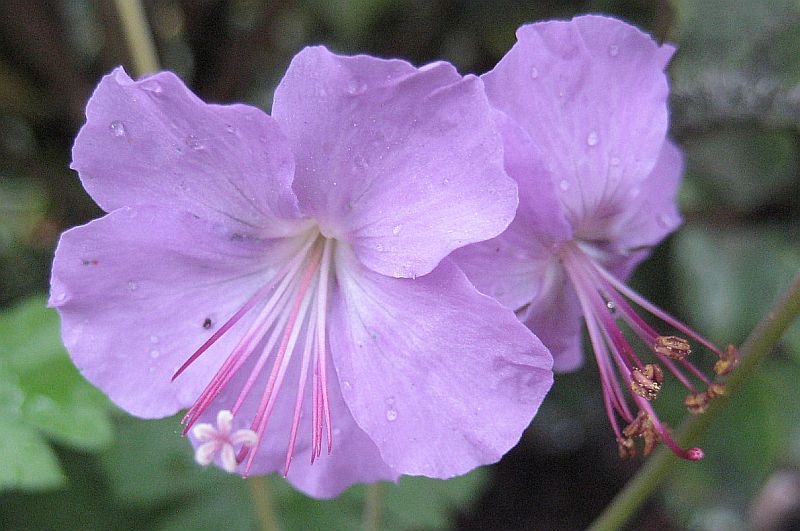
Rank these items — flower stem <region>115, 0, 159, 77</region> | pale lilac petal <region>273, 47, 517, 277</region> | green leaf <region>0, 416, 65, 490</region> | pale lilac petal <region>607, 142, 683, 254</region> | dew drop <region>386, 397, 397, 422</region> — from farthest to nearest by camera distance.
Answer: flower stem <region>115, 0, 159, 77</region>
green leaf <region>0, 416, 65, 490</region>
pale lilac petal <region>607, 142, 683, 254</region>
dew drop <region>386, 397, 397, 422</region>
pale lilac petal <region>273, 47, 517, 277</region>

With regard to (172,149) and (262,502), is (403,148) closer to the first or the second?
(172,149)

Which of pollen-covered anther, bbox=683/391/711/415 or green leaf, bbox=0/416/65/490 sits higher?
pollen-covered anther, bbox=683/391/711/415

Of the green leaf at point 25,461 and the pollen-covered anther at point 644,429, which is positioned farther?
the green leaf at point 25,461

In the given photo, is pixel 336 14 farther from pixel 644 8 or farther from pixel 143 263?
pixel 143 263

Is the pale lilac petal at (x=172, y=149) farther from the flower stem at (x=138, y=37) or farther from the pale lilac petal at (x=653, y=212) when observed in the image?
the flower stem at (x=138, y=37)

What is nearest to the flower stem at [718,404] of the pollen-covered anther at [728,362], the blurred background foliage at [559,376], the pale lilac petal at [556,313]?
the pollen-covered anther at [728,362]

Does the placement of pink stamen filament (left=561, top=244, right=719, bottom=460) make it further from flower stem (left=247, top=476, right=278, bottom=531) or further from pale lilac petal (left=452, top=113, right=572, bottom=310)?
flower stem (left=247, top=476, right=278, bottom=531)

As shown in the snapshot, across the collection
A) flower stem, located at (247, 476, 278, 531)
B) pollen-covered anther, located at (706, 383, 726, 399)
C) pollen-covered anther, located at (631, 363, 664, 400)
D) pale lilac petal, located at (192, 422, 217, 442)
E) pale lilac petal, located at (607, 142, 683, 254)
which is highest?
pale lilac petal, located at (607, 142, 683, 254)

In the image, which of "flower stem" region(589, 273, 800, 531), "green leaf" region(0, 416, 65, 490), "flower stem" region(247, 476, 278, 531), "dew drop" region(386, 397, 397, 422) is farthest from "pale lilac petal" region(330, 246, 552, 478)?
"green leaf" region(0, 416, 65, 490)
